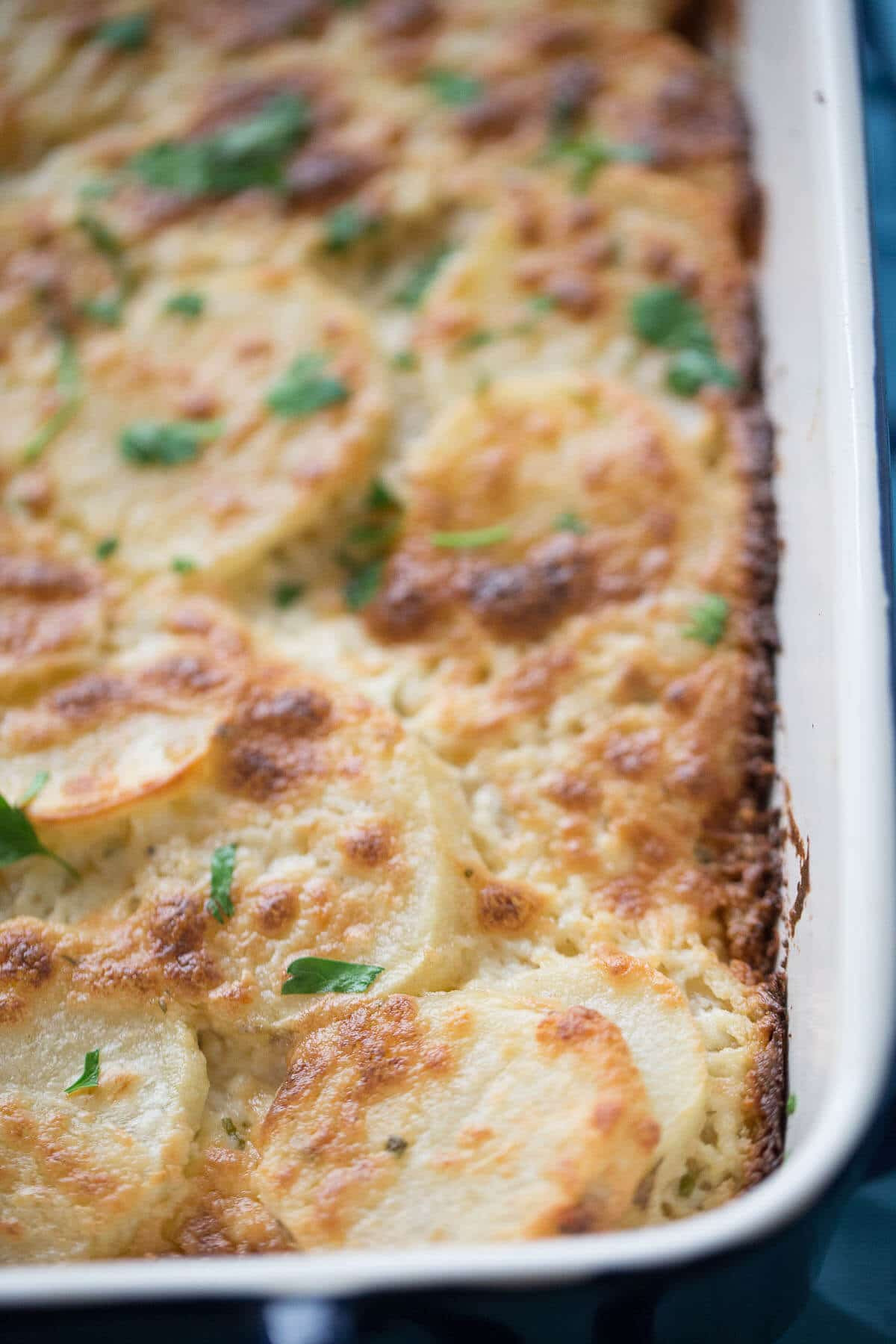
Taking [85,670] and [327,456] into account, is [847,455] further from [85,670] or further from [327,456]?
[85,670]

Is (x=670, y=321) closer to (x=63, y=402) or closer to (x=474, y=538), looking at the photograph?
(x=474, y=538)

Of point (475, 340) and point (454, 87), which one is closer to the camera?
point (475, 340)

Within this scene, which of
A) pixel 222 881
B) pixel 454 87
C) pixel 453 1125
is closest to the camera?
pixel 453 1125

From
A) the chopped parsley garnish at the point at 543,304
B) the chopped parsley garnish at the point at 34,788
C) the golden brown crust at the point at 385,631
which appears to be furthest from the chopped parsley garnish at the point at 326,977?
the chopped parsley garnish at the point at 543,304

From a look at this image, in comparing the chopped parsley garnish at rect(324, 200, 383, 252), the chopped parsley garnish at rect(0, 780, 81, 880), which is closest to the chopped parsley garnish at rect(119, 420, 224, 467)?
the chopped parsley garnish at rect(324, 200, 383, 252)

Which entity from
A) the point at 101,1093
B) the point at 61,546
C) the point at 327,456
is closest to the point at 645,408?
the point at 327,456

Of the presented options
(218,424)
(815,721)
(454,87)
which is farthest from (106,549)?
(454,87)

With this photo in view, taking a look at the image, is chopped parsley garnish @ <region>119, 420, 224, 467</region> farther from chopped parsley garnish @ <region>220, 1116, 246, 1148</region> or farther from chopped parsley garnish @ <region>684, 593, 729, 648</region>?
chopped parsley garnish @ <region>220, 1116, 246, 1148</region>

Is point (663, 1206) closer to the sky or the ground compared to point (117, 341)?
closer to the ground
